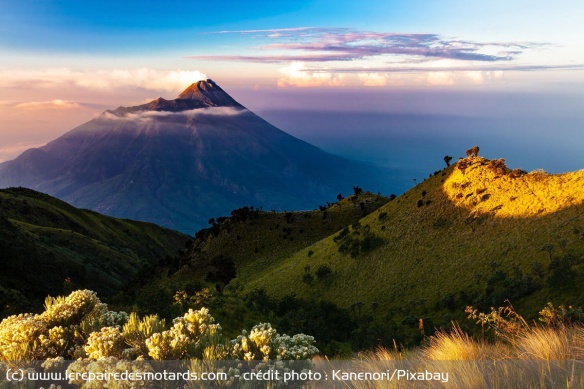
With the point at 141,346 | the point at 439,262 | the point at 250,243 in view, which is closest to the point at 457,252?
the point at 439,262

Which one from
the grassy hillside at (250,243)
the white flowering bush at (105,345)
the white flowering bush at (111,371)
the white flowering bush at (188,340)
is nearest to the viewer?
the white flowering bush at (111,371)

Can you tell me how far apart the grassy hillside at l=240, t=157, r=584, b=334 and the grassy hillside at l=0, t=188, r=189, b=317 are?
3372cm

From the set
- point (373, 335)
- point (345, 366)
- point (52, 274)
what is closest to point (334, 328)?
point (373, 335)

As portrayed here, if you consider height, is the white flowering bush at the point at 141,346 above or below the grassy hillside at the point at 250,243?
above

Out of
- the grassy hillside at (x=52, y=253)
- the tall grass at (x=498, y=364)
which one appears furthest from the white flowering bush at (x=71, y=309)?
the grassy hillside at (x=52, y=253)

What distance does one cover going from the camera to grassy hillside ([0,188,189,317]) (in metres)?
63.8

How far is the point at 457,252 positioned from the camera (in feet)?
172

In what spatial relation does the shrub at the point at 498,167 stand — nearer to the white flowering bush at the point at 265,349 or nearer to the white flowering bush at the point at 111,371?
the white flowering bush at the point at 265,349

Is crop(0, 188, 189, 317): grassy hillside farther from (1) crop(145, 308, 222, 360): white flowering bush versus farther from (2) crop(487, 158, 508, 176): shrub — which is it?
(2) crop(487, 158, 508, 176): shrub

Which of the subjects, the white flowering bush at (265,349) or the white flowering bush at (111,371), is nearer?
the white flowering bush at (111,371)

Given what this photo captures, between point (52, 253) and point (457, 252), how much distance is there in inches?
3013

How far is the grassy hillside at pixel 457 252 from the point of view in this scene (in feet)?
134

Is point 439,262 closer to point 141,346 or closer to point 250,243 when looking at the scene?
point 141,346

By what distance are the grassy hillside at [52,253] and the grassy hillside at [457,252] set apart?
3372 centimetres
